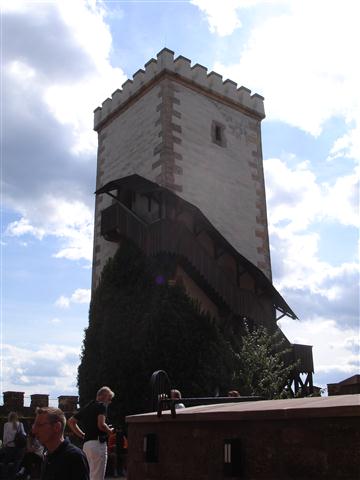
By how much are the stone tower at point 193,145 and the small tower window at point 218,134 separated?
4cm

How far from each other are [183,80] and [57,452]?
1833cm

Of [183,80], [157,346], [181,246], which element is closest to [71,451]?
[157,346]

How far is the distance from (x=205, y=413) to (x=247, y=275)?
1375 cm

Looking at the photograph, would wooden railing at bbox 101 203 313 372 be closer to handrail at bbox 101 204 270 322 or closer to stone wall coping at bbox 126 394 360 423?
handrail at bbox 101 204 270 322

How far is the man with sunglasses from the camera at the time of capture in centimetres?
389

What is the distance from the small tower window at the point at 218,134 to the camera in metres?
21.3

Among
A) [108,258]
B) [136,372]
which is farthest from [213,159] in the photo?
[136,372]

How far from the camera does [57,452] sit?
4.00 metres

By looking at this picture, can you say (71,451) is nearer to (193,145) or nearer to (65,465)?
(65,465)

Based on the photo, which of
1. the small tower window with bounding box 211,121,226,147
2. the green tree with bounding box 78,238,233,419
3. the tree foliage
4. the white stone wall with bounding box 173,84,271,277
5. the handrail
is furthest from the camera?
the small tower window with bounding box 211,121,226,147

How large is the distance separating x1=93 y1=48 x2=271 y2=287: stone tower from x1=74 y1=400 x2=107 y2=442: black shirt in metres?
11.6

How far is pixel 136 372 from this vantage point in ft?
51.4

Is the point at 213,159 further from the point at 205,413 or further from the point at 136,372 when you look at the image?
the point at 205,413

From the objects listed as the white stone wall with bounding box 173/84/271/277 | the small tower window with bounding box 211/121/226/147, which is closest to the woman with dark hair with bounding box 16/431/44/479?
the white stone wall with bounding box 173/84/271/277
